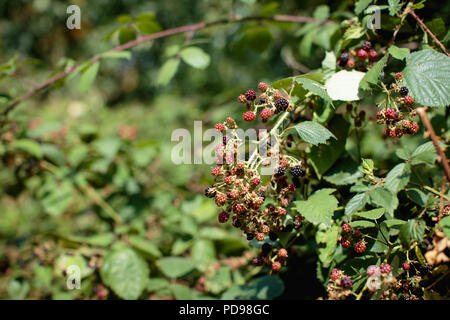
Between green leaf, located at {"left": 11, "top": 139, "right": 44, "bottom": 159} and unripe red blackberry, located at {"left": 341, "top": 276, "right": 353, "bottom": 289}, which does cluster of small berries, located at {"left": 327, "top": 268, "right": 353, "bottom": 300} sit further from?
green leaf, located at {"left": 11, "top": 139, "right": 44, "bottom": 159}

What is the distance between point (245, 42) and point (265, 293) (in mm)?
1170

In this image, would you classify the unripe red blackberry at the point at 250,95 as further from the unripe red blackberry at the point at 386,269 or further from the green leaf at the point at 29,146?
the green leaf at the point at 29,146

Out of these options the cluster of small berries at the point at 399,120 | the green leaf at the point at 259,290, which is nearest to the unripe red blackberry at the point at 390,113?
the cluster of small berries at the point at 399,120

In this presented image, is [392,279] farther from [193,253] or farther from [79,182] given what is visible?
[79,182]

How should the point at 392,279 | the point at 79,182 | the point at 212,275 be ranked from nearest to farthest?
the point at 392,279 → the point at 212,275 → the point at 79,182

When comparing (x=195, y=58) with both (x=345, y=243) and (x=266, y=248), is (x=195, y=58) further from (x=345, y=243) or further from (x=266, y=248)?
(x=345, y=243)

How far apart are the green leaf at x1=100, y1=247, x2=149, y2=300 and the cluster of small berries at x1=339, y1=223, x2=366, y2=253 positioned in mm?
839

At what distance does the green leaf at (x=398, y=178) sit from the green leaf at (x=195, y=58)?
0.95 meters

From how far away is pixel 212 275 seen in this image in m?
1.50

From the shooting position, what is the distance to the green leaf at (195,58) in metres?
1.52

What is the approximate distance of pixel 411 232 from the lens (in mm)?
753

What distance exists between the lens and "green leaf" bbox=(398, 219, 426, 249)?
74 centimetres

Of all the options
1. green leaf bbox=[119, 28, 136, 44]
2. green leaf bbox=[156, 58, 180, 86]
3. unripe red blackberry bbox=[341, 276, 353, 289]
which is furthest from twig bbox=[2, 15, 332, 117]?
unripe red blackberry bbox=[341, 276, 353, 289]
